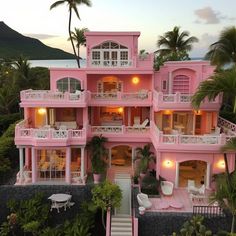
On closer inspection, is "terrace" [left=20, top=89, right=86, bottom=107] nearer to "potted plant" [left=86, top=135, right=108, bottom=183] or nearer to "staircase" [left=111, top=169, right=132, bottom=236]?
"potted plant" [left=86, top=135, right=108, bottom=183]

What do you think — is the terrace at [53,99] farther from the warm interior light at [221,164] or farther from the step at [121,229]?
the warm interior light at [221,164]

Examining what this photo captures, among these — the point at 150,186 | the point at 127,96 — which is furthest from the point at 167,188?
the point at 127,96

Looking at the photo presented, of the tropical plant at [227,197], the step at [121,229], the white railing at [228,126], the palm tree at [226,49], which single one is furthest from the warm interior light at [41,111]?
the tropical plant at [227,197]

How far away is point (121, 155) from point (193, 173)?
236 inches

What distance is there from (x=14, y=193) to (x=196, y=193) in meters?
12.1

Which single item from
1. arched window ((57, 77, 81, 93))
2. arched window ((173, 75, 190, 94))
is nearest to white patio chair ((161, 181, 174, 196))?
arched window ((173, 75, 190, 94))

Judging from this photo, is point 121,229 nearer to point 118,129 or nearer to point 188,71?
point 118,129

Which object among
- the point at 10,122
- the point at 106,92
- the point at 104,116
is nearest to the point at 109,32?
the point at 106,92

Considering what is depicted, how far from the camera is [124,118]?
27031 millimetres

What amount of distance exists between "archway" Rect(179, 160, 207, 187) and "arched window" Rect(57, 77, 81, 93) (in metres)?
10.7

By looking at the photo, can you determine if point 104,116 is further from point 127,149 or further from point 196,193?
point 196,193

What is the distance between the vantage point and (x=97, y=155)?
23.5 meters

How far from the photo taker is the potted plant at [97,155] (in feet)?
76.2

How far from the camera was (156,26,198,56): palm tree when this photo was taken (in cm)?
4044
